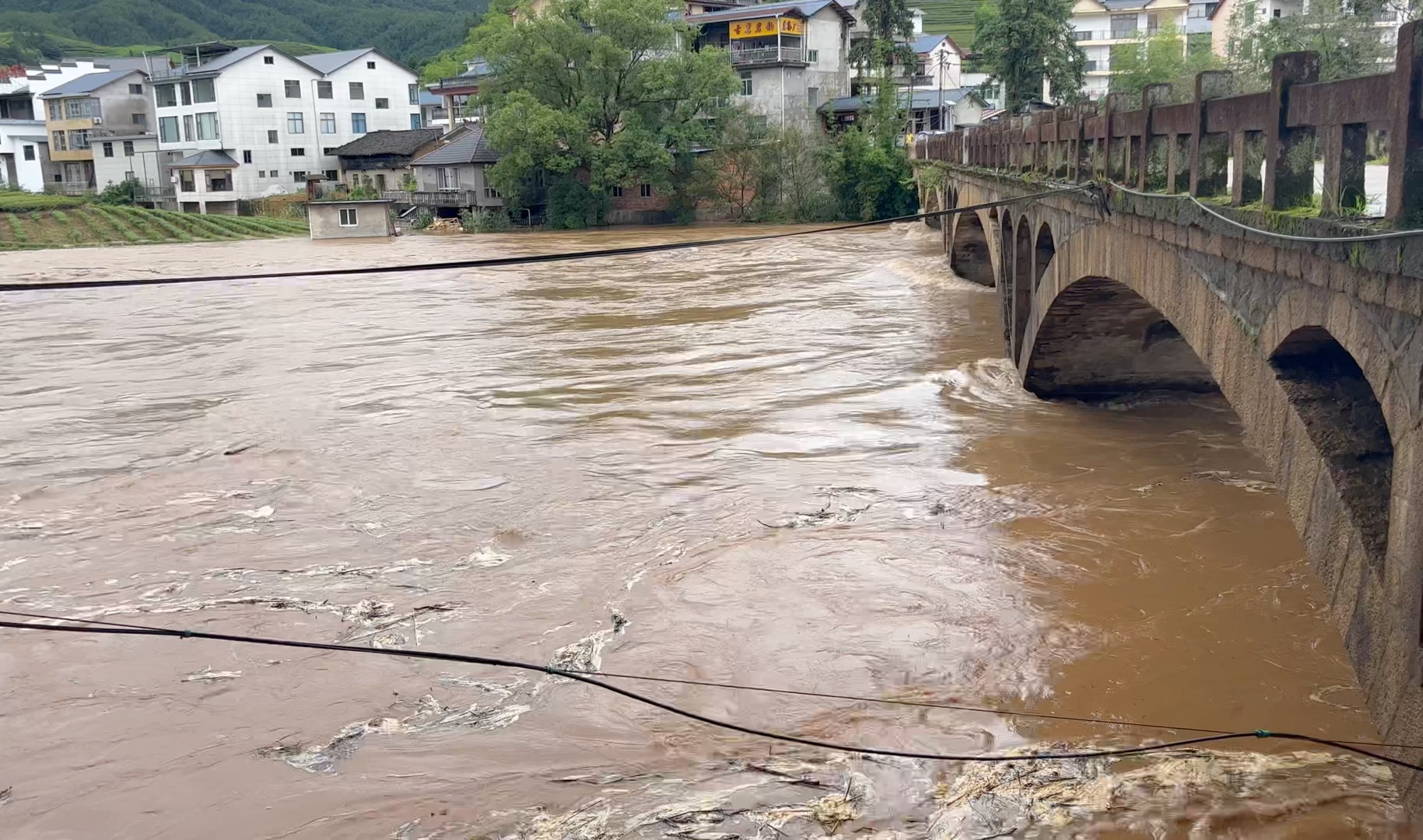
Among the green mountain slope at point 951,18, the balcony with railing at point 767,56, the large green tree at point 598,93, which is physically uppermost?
the green mountain slope at point 951,18

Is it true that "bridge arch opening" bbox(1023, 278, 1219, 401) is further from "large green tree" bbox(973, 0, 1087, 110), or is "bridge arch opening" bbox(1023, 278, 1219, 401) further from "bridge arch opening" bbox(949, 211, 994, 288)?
"large green tree" bbox(973, 0, 1087, 110)

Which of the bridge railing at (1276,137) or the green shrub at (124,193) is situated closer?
the bridge railing at (1276,137)

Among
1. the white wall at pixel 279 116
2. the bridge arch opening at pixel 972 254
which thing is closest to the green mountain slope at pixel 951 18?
the white wall at pixel 279 116

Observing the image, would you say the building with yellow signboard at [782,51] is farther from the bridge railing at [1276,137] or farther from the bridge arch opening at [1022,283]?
the bridge railing at [1276,137]

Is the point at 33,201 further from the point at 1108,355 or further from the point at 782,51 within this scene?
the point at 1108,355

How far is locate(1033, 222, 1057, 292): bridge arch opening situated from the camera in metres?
19.7

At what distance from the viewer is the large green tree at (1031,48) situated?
5812 centimetres

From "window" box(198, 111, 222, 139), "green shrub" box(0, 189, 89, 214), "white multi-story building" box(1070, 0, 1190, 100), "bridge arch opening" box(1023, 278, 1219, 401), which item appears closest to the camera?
"bridge arch opening" box(1023, 278, 1219, 401)

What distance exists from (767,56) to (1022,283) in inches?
1891

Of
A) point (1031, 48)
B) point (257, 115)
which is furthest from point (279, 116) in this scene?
point (1031, 48)

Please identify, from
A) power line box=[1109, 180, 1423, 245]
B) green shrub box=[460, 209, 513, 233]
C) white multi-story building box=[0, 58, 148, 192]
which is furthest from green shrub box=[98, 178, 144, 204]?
power line box=[1109, 180, 1423, 245]

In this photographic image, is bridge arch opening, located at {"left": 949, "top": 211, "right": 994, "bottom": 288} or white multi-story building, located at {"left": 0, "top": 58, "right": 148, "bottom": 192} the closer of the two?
bridge arch opening, located at {"left": 949, "top": 211, "right": 994, "bottom": 288}

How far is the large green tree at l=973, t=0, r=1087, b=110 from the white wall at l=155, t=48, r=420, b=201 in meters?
39.8

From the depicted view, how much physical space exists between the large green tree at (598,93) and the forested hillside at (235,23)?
72968 mm
